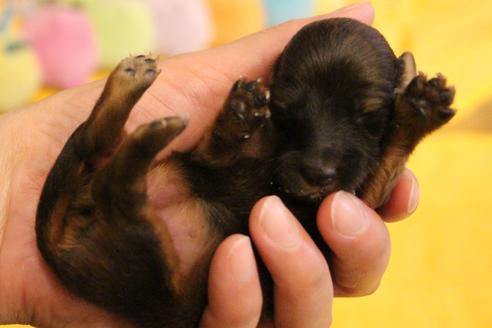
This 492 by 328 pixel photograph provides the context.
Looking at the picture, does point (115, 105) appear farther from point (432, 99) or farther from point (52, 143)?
point (432, 99)

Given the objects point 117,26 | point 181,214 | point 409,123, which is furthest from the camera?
point 117,26

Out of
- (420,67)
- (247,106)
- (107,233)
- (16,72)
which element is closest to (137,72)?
(247,106)

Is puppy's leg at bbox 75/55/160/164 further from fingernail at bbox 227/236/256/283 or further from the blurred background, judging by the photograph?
the blurred background

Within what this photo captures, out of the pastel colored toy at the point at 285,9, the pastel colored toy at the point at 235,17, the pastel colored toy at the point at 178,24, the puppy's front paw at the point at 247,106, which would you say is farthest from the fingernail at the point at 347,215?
the pastel colored toy at the point at 285,9

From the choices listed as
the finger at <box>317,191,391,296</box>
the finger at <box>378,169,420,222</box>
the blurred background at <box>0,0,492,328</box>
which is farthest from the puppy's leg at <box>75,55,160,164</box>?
the blurred background at <box>0,0,492,328</box>

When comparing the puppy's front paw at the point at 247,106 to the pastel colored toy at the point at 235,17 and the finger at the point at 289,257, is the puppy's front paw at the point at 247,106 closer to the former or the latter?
the finger at the point at 289,257
